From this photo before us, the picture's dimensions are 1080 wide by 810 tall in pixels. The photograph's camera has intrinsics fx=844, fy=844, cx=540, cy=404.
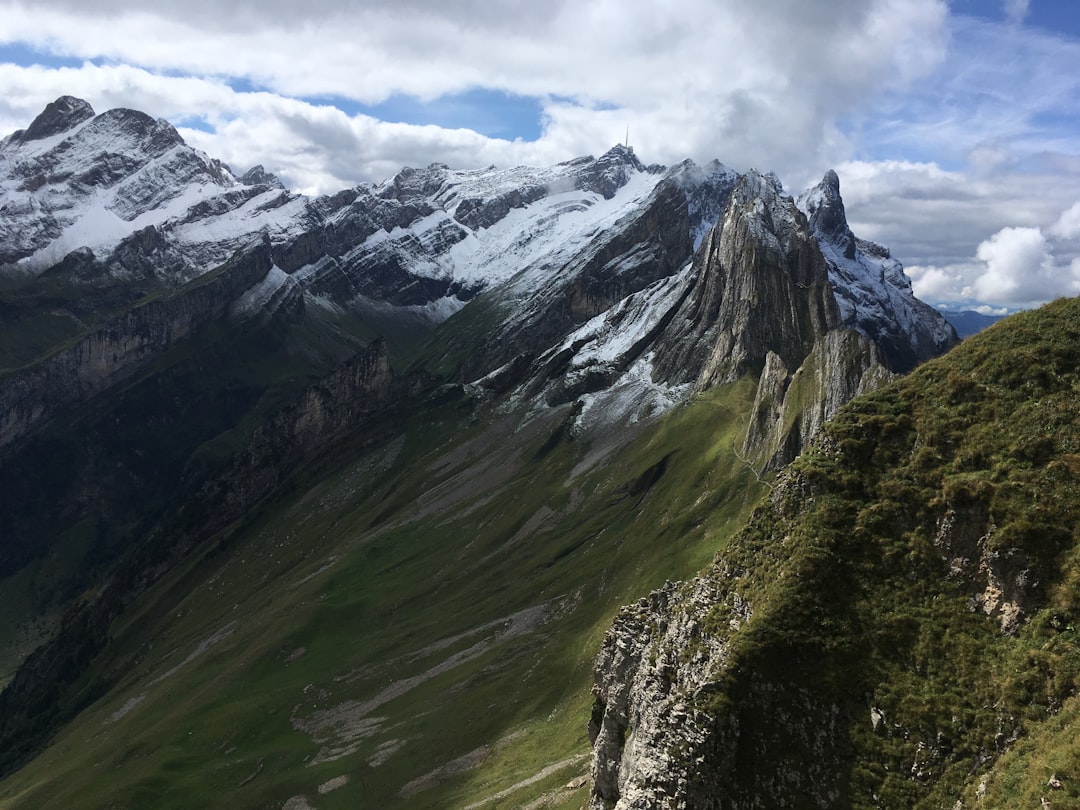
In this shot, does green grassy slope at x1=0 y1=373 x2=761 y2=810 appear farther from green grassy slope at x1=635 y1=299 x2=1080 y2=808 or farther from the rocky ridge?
green grassy slope at x1=635 y1=299 x2=1080 y2=808

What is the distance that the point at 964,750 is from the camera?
120 ft

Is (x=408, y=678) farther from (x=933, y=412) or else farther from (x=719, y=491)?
(x=933, y=412)

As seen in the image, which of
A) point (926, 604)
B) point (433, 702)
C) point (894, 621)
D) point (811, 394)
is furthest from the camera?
point (811, 394)

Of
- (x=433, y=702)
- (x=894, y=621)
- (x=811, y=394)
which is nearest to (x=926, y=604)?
(x=894, y=621)

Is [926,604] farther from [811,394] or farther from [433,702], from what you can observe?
[811,394]

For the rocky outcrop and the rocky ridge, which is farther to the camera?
the rocky outcrop

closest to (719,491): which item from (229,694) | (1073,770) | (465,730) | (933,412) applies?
(465,730)

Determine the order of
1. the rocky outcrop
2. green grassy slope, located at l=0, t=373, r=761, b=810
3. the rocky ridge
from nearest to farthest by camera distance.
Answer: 1. the rocky ridge
2. green grassy slope, located at l=0, t=373, r=761, b=810
3. the rocky outcrop

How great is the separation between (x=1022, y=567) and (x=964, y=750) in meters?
8.58

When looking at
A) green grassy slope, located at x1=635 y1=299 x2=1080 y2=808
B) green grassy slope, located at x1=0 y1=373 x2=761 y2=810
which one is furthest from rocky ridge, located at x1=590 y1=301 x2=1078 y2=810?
green grassy slope, located at x1=0 y1=373 x2=761 y2=810

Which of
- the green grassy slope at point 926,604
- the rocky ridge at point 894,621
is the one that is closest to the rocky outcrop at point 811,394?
the green grassy slope at point 926,604

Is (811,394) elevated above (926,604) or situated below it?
above

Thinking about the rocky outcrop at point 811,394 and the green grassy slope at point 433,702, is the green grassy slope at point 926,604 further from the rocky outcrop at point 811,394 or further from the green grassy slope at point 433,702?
the rocky outcrop at point 811,394

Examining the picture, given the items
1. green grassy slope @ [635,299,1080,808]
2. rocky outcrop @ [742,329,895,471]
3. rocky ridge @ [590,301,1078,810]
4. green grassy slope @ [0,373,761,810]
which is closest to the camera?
green grassy slope @ [635,299,1080,808]
